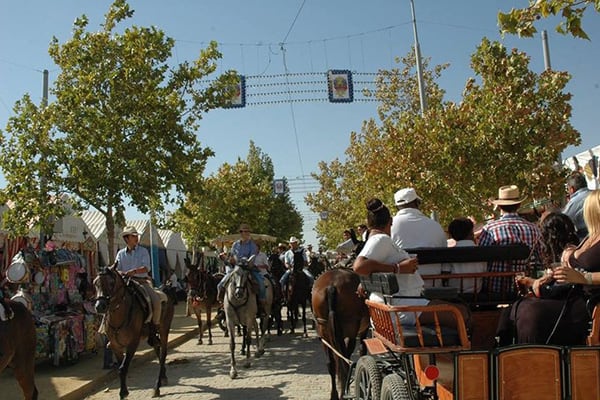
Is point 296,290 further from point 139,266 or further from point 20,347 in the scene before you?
point 20,347

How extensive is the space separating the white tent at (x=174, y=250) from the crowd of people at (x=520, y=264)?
88.0ft

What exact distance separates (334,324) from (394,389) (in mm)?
3517

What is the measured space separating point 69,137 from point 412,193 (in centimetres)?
1009

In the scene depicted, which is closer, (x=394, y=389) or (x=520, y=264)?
(x=394, y=389)

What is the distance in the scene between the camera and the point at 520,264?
5.38 m

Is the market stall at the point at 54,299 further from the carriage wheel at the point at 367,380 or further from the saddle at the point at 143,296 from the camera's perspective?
the carriage wheel at the point at 367,380

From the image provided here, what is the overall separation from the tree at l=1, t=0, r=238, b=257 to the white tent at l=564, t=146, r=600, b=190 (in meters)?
8.89

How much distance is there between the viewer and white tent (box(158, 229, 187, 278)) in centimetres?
3180

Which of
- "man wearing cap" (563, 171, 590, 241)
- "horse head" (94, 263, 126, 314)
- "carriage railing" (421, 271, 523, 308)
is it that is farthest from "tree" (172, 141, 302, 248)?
"carriage railing" (421, 271, 523, 308)

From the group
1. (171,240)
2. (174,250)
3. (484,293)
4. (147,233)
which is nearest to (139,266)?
(484,293)

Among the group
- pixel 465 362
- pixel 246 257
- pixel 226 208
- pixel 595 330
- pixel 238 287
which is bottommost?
pixel 465 362

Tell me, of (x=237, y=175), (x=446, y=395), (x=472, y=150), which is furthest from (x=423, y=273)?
(x=237, y=175)

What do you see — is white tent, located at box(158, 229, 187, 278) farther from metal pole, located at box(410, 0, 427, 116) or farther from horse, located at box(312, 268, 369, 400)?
horse, located at box(312, 268, 369, 400)

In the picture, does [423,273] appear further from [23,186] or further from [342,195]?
[342,195]
